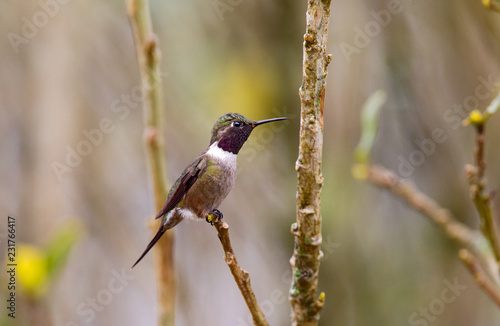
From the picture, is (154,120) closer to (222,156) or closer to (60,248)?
(222,156)

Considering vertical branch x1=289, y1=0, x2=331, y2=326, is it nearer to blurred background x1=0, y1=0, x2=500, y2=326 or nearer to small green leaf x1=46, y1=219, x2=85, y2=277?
small green leaf x1=46, y1=219, x2=85, y2=277

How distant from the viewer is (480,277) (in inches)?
64.1

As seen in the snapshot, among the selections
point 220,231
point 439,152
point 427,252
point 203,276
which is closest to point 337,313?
point 427,252

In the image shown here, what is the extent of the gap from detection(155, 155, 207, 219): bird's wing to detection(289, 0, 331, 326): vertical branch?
1.12 feet

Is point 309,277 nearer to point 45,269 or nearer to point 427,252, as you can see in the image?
point 45,269

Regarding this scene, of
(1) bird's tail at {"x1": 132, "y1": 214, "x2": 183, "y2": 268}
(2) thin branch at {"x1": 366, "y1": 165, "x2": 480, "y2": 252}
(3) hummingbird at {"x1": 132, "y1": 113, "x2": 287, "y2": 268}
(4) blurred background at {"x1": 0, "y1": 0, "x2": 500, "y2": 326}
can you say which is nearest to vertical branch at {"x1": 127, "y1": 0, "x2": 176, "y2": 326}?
(1) bird's tail at {"x1": 132, "y1": 214, "x2": 183, "y2": 268}

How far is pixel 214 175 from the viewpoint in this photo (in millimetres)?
1544

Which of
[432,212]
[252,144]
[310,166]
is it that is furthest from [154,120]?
[252,144]

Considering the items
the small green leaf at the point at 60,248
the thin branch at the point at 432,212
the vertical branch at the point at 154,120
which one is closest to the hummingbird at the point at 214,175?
the vertical branch at the point at 154,120

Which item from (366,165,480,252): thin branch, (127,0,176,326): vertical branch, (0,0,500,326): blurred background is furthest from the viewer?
(0,0,500,326): blurred background

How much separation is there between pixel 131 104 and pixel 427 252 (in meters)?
2.44

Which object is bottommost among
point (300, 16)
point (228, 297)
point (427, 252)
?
point (228, 297)

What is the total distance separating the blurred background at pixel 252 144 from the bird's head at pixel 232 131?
5.52 feet

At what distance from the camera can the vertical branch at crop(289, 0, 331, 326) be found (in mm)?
1099
